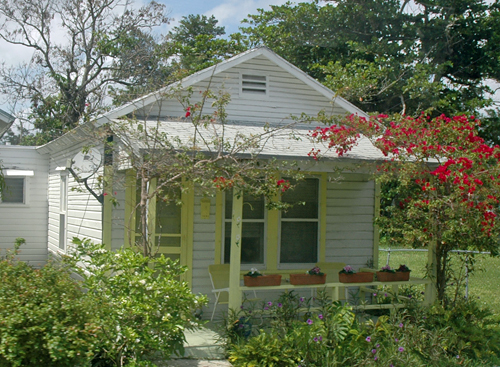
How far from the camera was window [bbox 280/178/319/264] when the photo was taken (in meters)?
9.26

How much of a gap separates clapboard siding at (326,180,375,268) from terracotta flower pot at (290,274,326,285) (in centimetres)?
194

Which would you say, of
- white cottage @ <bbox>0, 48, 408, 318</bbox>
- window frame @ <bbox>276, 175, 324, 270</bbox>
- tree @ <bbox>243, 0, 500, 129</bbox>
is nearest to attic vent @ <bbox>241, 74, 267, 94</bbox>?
white cottage @ <bbox>0, 48, 408, 318</bbox>

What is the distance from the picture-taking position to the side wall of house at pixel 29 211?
1322 cm

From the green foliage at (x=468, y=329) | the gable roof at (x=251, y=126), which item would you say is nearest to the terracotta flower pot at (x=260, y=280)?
the gable roof at (x=251, y=126)

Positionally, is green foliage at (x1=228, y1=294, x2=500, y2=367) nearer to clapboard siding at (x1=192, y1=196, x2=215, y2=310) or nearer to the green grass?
the green grass

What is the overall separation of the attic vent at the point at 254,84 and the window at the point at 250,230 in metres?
1.98

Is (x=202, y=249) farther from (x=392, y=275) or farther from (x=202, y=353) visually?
(x=392, y=275)

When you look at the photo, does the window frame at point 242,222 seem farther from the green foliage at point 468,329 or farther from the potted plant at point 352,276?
the green foliage at point 468,329

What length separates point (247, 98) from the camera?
31.5 feet

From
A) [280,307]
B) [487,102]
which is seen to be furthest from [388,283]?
[487,102]

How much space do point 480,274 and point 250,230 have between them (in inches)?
378

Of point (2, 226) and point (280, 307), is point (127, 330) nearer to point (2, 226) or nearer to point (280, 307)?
point (280, 307)

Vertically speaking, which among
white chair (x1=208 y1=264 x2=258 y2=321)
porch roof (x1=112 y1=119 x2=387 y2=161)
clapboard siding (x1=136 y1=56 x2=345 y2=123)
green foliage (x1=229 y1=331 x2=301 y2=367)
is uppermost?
clapboard siding (x1=136 y1=56 x2=345 y2=123)

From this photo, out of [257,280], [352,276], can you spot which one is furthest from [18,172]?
[352,276]
